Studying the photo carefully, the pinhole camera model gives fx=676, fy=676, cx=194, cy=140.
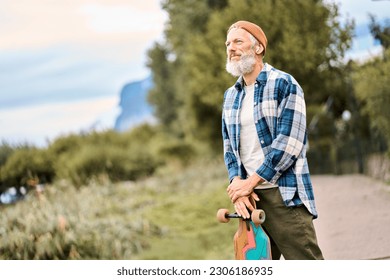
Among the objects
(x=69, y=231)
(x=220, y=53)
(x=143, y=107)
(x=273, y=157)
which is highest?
(x=220, y=53)

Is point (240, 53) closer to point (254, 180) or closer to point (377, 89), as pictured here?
point (254, 180)

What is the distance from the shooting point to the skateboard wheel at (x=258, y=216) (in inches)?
81.8

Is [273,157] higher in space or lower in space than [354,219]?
higher

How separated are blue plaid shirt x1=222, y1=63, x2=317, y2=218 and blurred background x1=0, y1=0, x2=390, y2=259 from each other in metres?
2.31

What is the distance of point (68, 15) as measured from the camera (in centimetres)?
640

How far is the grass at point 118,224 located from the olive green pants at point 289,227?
214 cm

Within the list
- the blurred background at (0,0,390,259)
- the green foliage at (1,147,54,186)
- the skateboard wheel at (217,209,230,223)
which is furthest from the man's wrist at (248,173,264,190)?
the green foliage at (1,147,54,186)

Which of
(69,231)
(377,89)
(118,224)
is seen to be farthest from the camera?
(118,224)

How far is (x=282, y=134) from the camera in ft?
6.92

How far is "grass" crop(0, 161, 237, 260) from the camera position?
15.3ft

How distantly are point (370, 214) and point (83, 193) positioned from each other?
353 centimetres

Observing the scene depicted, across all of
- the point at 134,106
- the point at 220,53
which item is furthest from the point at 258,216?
the point at 134,106

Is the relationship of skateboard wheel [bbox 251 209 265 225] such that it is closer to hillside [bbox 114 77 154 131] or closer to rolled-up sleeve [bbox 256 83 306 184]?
rolled-up sleeve [bbox 256 83 306 184]

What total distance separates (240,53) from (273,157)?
1.29 feet
